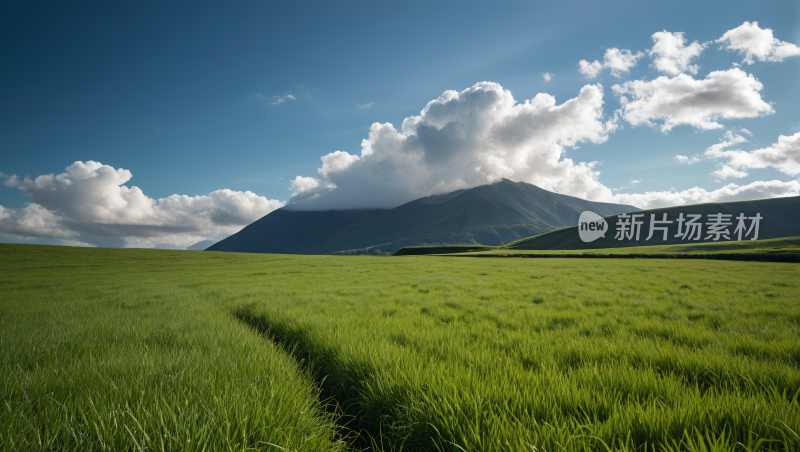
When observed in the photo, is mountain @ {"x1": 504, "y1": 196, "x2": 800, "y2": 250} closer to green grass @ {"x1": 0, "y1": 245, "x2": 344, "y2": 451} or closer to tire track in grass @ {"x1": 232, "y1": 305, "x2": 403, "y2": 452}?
tire track in grass @ {"x1": 232, "y1": 305, "x2": 403, "y2": 452}

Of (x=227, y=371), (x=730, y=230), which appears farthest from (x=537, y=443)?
(x=730, y=230)

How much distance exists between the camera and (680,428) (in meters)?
2.00

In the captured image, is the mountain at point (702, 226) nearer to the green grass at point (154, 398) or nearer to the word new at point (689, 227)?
the word new at point (689, 227)

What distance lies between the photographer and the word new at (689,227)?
440 ft

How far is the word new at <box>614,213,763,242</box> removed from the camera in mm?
134125

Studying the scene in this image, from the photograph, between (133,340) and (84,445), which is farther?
(133,340)

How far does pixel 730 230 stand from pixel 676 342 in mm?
207971

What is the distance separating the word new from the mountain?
480 mm

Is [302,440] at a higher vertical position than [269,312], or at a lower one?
higher

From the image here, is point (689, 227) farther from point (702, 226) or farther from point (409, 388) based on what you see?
point (409, 388)

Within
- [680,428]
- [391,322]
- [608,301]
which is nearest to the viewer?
[680,428]

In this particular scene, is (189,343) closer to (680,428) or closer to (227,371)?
(227,371)
